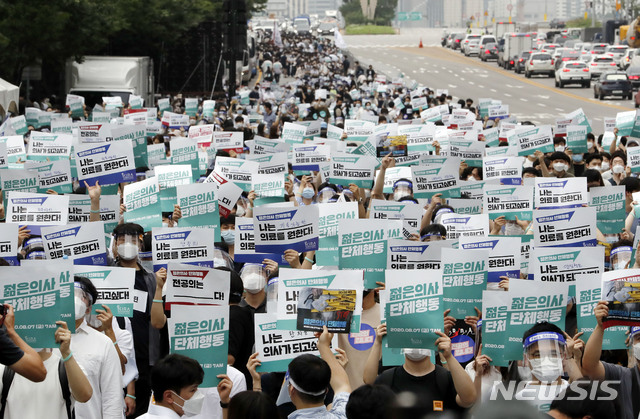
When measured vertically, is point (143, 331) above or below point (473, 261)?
below

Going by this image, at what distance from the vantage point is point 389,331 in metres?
7.30

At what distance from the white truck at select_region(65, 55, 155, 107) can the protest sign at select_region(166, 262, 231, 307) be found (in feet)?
88.1

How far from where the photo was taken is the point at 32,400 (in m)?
6.63

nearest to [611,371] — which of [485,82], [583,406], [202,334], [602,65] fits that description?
[583,406]

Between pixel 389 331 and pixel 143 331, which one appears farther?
pixel 143 331

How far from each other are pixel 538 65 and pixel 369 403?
216ft

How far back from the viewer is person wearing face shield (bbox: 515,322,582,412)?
649cm

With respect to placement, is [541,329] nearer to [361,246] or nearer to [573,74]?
[361,246]

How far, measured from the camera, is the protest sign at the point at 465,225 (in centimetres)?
1096

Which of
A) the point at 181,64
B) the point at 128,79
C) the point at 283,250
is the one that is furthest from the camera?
the point at 181,64

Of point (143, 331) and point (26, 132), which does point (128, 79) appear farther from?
point (143, 331)

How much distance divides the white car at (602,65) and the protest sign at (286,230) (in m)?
55.9

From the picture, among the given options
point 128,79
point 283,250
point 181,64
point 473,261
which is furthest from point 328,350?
point 181,64

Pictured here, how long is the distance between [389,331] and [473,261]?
4.85 feet
